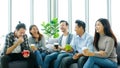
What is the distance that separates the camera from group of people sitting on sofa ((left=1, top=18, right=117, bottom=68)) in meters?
3.46

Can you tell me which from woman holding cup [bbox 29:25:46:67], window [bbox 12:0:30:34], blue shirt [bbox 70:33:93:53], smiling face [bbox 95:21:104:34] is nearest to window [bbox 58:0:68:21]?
window [bbox 12:0:30:34]

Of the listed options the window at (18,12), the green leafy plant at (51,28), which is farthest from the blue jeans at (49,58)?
the window at (18,12)

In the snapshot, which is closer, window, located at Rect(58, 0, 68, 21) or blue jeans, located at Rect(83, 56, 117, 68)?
blue jeans, located at Rect(83, 56, 117, 68)

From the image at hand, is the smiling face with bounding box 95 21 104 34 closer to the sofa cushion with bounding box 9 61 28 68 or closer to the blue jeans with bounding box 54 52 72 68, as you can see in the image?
the blue jeans with bounding box 54 52 72 68

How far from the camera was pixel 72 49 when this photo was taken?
14.4 feet

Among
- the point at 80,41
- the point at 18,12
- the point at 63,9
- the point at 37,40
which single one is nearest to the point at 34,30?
the point at 37,40

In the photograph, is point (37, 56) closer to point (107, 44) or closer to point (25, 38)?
point (25, 38)

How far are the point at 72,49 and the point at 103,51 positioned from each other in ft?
3.22

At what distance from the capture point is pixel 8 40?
4.30 m

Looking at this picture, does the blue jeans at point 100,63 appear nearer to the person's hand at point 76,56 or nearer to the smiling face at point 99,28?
the smiling face at point 99,28

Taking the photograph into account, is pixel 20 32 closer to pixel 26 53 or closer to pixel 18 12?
pixel 26 53

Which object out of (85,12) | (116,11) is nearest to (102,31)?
(116,11)

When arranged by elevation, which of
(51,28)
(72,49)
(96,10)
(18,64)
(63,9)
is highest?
(63,9)

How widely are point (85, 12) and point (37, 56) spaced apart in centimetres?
271
